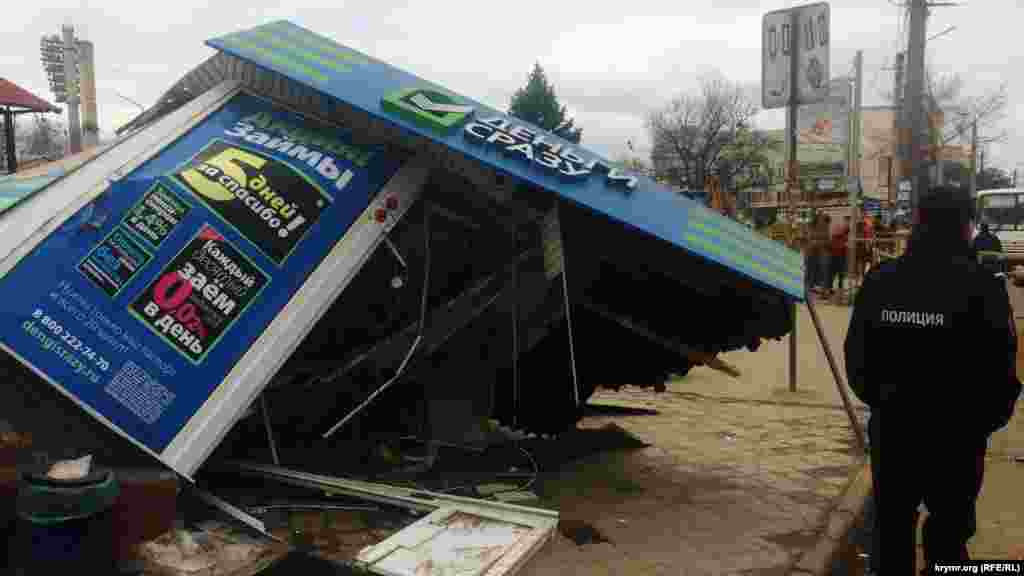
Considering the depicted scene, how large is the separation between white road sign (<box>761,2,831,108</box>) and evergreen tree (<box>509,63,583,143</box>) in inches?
1644

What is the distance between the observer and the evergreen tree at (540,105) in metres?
50.2

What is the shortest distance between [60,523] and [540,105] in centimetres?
4955

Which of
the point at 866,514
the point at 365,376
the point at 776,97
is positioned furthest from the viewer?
the point at 776,97

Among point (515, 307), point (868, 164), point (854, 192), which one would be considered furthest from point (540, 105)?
point (515, 307)

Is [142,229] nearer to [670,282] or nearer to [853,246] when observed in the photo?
[670,282]

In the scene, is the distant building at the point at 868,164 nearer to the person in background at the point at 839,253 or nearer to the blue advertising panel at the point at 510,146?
the person in background at the point at 839,253

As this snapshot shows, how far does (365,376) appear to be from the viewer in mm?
5406

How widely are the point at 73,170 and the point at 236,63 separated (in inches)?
47.5

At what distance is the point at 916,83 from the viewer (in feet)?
76.7

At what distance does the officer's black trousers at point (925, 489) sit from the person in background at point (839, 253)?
14.5 metres

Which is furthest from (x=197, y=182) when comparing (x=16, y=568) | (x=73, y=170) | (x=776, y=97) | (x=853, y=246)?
(x=853, y=246)

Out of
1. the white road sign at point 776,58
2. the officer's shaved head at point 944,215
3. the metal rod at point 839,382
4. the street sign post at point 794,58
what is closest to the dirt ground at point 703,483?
the metal rod at point 839,382

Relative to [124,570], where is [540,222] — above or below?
above

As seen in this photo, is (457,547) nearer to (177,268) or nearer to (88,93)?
(177,268)
